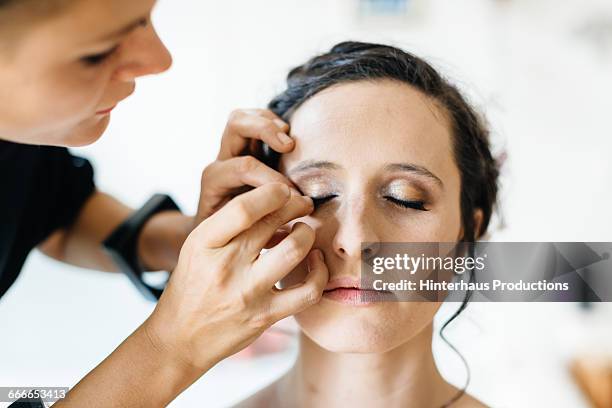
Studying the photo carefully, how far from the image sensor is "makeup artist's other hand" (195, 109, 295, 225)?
2.38 ft

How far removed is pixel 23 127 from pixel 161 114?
502 millimetres

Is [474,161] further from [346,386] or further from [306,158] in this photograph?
[346,386]

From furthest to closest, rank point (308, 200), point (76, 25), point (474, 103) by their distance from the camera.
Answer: point (474, 103)
point (308, 200)
point (76, 25)

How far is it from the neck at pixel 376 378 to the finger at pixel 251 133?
0.98 ft

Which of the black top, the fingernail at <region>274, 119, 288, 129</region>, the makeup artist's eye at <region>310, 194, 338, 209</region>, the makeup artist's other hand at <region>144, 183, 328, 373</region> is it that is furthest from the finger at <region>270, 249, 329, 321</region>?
the black top

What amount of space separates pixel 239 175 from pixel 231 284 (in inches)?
7.0

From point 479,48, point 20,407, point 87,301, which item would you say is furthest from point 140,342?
point 479,48

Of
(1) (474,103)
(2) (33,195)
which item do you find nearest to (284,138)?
(1) (474,103)

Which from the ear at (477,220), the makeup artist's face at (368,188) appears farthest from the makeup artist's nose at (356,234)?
the ear at (477,220)

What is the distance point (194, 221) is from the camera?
0.88 meters

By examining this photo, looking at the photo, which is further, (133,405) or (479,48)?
(479,48)

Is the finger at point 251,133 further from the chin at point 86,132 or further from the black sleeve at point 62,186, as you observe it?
the black sleeve at point 62,186

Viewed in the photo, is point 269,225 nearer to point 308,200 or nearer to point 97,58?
point 308,200

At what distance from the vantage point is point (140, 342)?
2.06 ft
